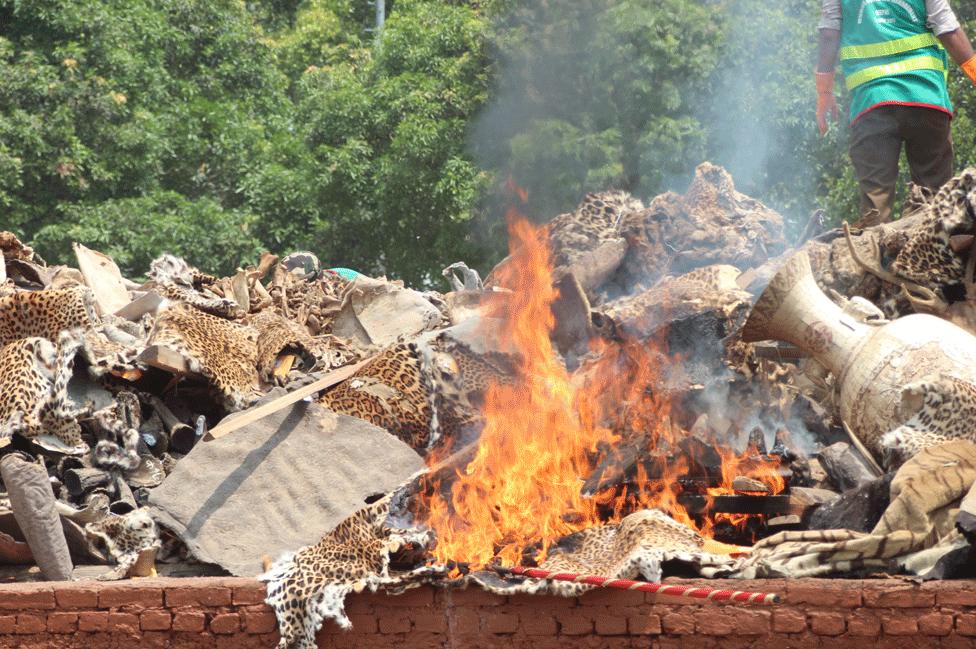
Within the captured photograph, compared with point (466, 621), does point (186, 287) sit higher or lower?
higher

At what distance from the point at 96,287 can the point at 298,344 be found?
6.35 feet

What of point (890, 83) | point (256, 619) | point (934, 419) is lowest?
point (256, 619)

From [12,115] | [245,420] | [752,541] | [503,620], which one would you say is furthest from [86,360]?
[12,115]

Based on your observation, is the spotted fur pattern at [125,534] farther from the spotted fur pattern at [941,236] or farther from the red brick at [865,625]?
the spotted fur pattern at [941,236]

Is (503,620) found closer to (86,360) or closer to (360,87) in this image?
(86,360)

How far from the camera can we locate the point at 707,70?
1559 centimetres

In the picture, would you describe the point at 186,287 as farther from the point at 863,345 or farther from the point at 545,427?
the point at 863,345

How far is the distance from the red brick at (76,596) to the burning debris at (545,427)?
10.7 inches

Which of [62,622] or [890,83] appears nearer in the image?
[62,622]

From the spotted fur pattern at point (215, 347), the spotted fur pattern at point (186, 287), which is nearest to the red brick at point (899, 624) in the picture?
the spotted fur pattern at point (215, 347)

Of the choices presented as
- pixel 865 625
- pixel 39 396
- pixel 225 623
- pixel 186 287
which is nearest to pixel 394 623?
pixel 225 623

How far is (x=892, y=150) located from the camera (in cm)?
792

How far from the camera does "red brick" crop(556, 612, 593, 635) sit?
468 cm

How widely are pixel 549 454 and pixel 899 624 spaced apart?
1.96m
